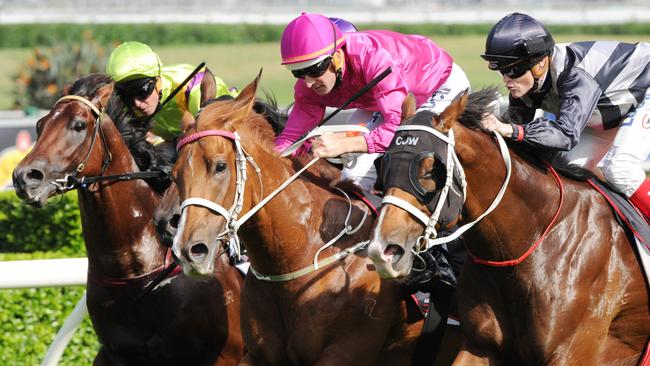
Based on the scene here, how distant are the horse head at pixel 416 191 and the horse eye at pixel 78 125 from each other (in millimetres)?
1712

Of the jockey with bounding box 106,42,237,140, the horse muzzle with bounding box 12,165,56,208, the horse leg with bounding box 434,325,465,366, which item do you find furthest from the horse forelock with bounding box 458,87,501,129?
the horse muzzle with bounding box 12,165,56,208

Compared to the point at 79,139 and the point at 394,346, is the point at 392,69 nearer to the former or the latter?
the point at 394,346

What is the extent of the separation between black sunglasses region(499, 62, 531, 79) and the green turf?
20.9m

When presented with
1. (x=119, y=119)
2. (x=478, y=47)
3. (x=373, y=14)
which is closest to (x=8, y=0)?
(x=373, y=14)

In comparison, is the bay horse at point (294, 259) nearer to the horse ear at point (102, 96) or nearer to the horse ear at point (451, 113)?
the horse ear at point (451, 113)

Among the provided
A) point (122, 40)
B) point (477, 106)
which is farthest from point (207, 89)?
point (122, 40)

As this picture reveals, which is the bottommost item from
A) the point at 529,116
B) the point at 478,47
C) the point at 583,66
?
the point at 478,47

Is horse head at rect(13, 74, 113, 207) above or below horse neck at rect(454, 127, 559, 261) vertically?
below

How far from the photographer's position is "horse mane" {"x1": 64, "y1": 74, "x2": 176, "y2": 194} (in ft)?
16.1

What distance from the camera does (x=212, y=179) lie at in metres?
3.72

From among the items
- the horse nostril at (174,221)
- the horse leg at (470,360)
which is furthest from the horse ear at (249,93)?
the horse leg at (470,360)

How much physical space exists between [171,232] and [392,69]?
3.67 feet

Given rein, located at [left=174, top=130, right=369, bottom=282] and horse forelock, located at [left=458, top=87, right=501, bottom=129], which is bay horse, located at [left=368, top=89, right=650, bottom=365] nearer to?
horse forelock, located at [left=458, top=87, right=501, bottom=129]

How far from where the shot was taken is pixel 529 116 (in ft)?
14.4
